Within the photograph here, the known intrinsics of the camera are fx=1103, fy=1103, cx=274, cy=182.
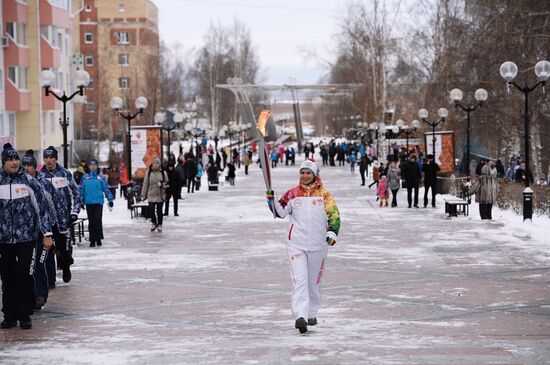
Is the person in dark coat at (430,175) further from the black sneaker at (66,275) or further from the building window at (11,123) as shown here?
the building window at (11,123)

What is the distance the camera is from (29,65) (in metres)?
54.5

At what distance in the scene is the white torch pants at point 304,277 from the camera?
414 inches

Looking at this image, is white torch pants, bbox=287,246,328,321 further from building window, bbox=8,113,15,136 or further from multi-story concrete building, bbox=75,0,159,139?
multi-story concrete building, bbox=75,0,159,139

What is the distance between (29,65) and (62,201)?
137 feet

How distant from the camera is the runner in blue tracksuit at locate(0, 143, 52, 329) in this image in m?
11.0

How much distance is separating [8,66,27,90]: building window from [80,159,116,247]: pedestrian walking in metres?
34.1

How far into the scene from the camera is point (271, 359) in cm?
923

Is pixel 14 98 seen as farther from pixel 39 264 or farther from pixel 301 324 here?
pixel 301 324

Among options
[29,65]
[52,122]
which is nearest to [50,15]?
[29,65]

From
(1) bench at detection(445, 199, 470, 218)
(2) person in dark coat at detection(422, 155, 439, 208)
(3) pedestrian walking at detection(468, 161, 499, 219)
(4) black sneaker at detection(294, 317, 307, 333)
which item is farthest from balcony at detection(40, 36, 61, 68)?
(4) black sneaker at detection(294, 317, 307, 333)

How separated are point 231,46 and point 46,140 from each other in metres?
52.9

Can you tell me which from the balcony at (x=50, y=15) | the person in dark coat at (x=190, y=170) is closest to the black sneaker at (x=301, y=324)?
the person in dark coat at (x=190, y=170)

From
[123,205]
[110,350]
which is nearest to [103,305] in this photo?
[110,350]

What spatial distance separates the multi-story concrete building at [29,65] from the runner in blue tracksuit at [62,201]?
122 ft
